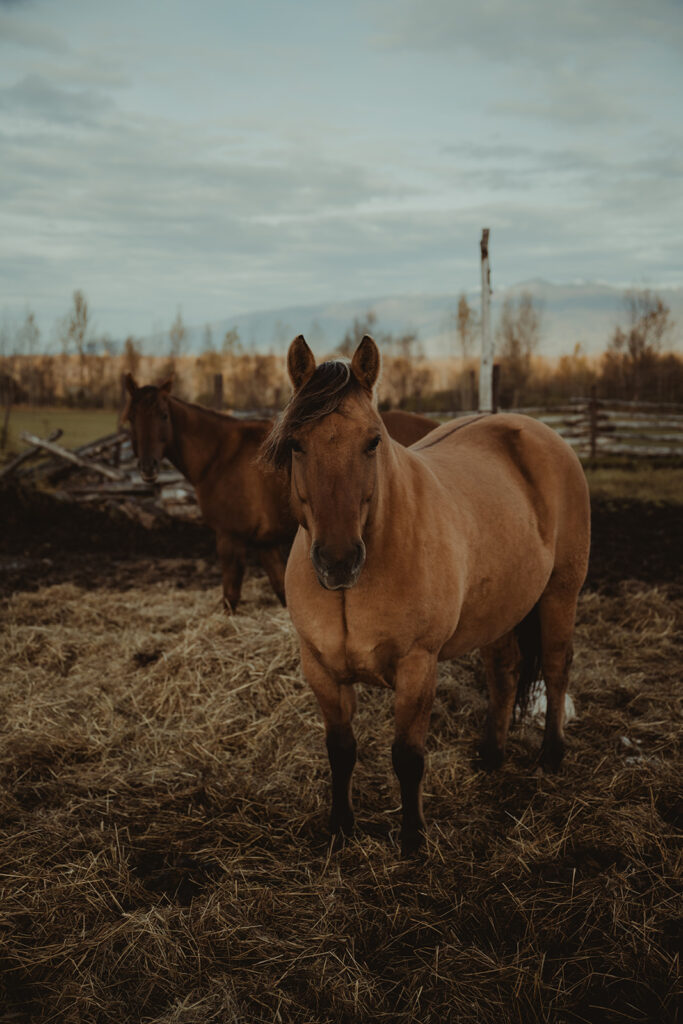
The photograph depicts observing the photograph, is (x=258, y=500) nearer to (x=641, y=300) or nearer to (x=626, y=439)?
(x=626, y=439)

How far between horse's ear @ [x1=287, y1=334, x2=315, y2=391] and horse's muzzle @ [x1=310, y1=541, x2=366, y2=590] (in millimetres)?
631

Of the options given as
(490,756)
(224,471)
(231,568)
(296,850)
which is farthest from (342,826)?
(224,471)

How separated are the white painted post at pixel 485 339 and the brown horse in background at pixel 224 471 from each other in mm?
4608

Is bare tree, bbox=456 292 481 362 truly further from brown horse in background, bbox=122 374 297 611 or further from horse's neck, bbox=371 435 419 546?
horse's neck, bbox=371 435 419 546

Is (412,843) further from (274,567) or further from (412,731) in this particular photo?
(274,567)

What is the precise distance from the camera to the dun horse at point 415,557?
2.15 m

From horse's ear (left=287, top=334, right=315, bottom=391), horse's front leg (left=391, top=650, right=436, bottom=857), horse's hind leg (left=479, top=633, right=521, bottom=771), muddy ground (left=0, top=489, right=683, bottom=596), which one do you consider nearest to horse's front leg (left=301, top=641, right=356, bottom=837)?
horse's front leg (left=391, top=650, right=436, bottom=857)

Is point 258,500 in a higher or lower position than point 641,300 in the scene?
lower

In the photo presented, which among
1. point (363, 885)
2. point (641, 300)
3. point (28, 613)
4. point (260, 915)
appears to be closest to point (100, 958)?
point (260, 915)

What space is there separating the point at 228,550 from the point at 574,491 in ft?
10.7

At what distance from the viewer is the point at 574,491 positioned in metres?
3.54

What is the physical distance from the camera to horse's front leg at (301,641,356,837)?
2.65 metres

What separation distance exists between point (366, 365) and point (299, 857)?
206cm

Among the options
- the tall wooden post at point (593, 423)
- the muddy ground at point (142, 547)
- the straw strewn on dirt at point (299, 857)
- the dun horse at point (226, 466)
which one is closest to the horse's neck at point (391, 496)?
the straw strewn on dirt at point (299, 857)
